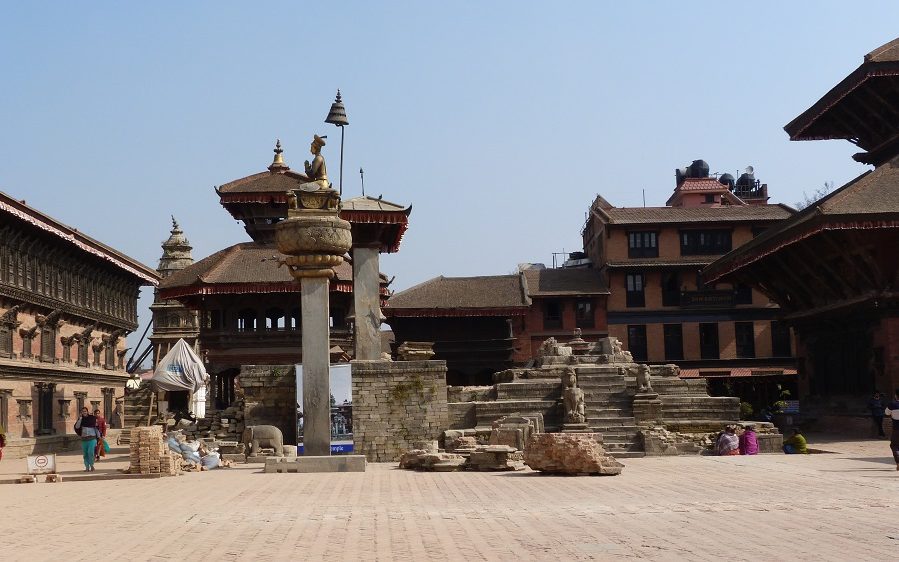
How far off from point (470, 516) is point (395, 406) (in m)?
13.1

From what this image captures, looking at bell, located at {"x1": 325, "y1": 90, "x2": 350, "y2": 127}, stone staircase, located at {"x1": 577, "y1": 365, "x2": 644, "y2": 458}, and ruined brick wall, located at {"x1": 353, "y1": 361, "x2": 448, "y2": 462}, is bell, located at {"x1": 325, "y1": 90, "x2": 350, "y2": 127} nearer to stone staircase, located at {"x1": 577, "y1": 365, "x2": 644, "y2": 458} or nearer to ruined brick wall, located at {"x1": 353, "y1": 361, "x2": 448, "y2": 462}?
ruined brick wall, located at {"x1": 353, "y1": 361, "x2": 448, "y2": 462}

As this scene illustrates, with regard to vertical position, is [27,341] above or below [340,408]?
above

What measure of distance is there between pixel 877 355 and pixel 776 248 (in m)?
4.74

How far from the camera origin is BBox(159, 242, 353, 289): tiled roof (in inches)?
1491

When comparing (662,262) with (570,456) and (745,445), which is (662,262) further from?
(570,456)

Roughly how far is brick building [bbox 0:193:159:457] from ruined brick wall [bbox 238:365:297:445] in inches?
408

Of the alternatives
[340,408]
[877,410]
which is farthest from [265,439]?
[877,410]

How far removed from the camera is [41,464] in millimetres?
20891

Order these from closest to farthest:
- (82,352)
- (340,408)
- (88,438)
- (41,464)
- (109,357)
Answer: (41,464)
(88,438)
(340,408)
(82,352)
(109,357)

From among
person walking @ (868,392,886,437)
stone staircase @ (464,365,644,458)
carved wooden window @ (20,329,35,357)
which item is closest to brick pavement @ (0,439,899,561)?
stone staircase @ (464,365,644,458)

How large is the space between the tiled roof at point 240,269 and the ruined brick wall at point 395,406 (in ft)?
39.7

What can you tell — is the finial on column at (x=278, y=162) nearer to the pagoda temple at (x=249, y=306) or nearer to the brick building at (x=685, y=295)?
the pagoda temple at (x=249, y=306)

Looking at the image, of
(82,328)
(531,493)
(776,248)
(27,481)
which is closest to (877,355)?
(776,248)

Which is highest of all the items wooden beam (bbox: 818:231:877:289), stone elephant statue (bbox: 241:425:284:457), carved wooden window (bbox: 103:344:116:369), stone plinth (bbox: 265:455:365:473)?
wooden beam (bbox: 818:231:877:289)
